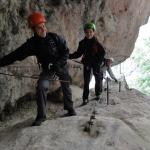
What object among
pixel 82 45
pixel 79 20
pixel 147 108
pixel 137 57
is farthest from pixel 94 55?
pixel 137 57

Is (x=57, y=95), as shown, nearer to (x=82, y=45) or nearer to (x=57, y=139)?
(x=82, y=45)

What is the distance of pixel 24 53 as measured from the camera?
5.63m

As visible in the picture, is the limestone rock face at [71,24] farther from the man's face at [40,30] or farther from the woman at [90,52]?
the man's face at [40,30]

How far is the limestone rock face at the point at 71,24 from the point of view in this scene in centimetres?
709

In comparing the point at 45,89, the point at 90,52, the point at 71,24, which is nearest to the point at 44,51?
the point at 45,89

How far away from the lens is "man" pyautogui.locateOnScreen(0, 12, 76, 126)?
17.8 ft

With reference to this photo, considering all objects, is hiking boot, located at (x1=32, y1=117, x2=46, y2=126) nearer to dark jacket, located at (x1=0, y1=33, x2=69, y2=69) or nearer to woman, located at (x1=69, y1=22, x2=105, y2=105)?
dark jacket, located at (x1=0, y1=33, x2=69, y2=69)

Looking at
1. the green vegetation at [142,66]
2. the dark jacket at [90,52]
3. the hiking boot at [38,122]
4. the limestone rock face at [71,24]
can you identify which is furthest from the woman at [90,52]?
the green vegetation at [142,66]

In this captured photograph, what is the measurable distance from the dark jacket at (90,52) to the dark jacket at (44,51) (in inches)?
69.3

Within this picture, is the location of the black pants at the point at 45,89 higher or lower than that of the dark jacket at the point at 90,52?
lower

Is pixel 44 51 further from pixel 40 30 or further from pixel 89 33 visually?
pixel 89 33

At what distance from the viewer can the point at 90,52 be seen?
7.63m

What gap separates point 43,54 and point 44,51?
8 centimetres

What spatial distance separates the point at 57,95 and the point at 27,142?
4404 mm
